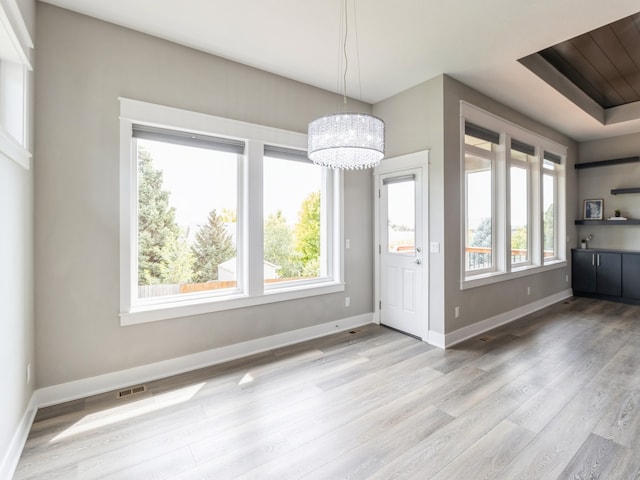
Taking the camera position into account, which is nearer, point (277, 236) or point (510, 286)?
point (277, 236)

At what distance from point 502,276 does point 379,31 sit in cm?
338

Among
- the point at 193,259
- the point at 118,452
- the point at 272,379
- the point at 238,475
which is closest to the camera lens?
the point at 238,475

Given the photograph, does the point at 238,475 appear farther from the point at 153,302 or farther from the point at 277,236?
the point at 277,236

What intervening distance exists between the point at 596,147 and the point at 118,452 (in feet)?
27.1

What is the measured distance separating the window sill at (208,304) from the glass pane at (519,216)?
3045mm

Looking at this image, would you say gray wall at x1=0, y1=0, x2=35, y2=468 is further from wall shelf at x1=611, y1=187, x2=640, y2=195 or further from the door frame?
wall shelf at x1=611, y1=187, x2=640, y2=195

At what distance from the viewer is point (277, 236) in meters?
3.65

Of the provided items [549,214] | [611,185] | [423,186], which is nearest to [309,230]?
[423,186]

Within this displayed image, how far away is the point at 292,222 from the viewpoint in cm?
377

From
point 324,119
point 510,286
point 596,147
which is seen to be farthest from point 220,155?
point 596,147

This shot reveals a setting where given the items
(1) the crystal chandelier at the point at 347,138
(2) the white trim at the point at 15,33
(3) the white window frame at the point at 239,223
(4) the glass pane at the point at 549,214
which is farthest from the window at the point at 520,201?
(2) the white trim at the point at 15,33

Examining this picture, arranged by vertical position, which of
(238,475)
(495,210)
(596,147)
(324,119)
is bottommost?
(238,475)

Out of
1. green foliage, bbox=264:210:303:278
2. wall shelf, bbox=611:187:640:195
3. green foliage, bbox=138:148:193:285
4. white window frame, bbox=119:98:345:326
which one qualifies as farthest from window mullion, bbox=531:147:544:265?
green foliage, bbox=138:148:193:285

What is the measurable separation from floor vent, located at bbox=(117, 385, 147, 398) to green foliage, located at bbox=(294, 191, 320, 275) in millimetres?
2037
